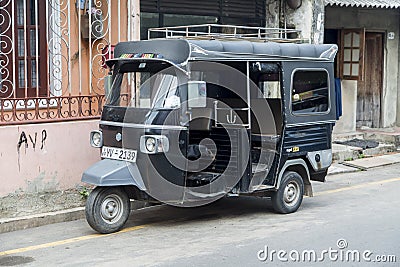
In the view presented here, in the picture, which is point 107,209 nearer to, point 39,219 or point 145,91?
point 39,219

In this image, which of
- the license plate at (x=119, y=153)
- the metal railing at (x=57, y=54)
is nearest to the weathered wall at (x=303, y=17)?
the metal railing at (x=57, y=54)

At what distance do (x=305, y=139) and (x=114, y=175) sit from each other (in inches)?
113

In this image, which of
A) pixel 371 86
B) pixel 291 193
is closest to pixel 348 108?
pixel 371 86

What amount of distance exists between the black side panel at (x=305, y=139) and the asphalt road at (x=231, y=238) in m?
0.88

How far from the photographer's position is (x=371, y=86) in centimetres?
1695

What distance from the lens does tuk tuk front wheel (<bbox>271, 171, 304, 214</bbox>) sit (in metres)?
8.80

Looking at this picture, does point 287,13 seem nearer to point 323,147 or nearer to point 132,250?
point 323,147

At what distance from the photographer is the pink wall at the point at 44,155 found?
875 centimetres

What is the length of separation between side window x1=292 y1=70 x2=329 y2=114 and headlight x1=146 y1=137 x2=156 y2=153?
2.15 m

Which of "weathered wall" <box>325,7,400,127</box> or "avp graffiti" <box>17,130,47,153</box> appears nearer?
"avp graffiti" <box>17,130,47,153</box>

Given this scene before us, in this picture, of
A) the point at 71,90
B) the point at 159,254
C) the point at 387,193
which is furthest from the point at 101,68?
the point at 387,193

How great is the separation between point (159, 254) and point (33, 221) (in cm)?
217

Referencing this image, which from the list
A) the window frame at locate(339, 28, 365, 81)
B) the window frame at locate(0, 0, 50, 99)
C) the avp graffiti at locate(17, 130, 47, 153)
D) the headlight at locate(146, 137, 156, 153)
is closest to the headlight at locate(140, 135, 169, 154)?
the headlight at locate(146, 137, 156, 153)

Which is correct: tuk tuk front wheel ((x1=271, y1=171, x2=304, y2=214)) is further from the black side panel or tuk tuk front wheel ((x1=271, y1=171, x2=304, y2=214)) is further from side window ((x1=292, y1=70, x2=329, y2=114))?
side window ((x1=292, y1=70, x2=329, y2=114))
